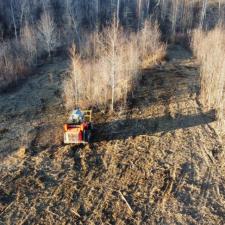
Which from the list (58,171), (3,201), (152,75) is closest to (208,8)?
(152,75)

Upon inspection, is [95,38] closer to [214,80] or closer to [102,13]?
[214,80]

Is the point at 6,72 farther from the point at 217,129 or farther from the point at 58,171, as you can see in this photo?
the point at 217,129

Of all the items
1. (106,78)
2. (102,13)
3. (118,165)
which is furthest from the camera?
(102,13)

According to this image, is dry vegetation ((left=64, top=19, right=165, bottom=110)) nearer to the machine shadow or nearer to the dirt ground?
the dirt ground

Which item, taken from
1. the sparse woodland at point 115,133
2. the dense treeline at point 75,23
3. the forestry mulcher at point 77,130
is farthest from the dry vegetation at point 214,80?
the forestry mulcher at point 77,130

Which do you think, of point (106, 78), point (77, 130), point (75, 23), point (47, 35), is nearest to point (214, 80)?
point (106, 78)

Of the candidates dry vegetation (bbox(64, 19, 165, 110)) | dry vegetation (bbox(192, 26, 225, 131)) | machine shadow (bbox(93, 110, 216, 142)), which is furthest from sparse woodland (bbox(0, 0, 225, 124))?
machine shadow (bbox(93, 110, 216, 142))

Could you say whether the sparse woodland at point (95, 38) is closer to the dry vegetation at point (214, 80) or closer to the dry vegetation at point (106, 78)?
the dry vegetation at point (106, 78)
